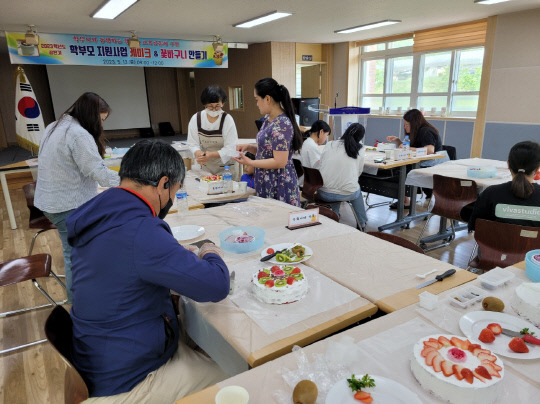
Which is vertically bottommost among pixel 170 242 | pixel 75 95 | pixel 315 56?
pixel 170 242

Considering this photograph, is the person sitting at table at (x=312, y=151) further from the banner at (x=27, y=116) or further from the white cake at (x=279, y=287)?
the banner at (x=27, y=116)

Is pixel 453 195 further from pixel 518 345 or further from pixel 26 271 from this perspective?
pixel 26 271

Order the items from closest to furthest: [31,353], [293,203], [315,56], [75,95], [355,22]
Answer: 1. [31,353]
2. [293,203]
3. [355,22]
4. [315,56]
5. [75,95]

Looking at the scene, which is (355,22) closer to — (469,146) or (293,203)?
(469,146)

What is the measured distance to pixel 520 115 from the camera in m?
5.53

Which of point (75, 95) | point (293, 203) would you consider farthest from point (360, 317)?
point (75, 95)

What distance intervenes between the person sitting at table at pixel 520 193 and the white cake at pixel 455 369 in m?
1.51

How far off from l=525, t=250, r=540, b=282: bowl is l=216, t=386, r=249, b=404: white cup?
3.90ft

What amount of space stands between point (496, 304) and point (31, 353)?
2533mm

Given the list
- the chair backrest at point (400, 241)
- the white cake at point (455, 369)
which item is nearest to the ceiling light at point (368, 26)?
the chair backrest at point (400, 241)

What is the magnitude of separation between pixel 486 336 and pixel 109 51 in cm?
653

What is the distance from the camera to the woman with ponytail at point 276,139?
8.09ft

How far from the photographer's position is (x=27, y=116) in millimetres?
5773

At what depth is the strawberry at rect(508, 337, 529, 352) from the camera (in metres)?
0.98
